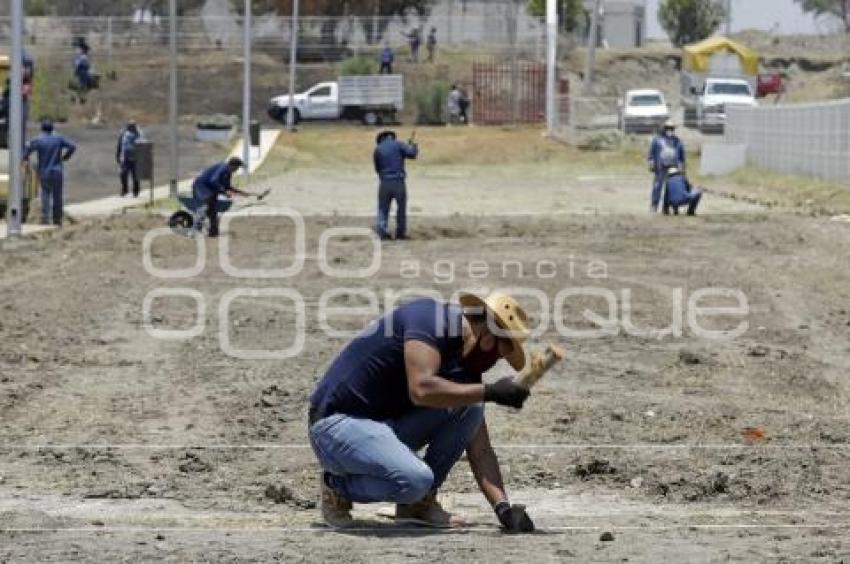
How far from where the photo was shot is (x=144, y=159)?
138ft

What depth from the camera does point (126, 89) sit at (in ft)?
267

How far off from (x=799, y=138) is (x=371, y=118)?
110ft

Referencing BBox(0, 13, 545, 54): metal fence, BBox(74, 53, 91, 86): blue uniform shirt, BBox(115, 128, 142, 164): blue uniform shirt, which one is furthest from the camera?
BBox(0, 13, 545, 54): metal fence

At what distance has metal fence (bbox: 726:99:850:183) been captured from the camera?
4009 cm

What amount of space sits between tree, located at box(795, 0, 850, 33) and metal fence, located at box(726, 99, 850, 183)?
78.4 meters

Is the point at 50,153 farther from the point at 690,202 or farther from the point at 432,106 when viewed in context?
the point at 432,106

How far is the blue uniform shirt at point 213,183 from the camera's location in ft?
98.2

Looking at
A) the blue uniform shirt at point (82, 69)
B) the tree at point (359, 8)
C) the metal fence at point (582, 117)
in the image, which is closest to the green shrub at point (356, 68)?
the metal fence at point (582, 117)

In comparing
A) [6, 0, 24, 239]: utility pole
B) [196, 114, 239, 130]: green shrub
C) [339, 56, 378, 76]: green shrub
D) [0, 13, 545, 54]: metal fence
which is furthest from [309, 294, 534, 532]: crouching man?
[0, 13, 545, 54]: metal fence

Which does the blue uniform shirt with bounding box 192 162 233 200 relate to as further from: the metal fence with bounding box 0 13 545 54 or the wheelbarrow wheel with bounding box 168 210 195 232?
the metal fence with bounding box 0 13 545 54

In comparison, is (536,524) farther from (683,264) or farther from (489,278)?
(683,264)

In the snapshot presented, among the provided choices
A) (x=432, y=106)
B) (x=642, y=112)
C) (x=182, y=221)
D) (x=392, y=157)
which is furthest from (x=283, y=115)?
(x=392, y=157)

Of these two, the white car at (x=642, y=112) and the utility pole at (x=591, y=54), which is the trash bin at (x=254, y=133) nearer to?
the white car at (x=642, y=112)

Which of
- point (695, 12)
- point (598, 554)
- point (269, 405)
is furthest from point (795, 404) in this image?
point (695, 12)
